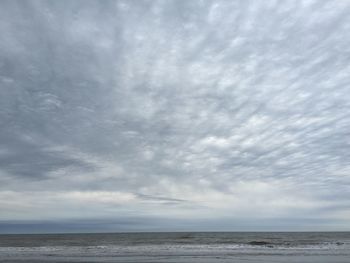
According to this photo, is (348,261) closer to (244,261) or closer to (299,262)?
(299,262)

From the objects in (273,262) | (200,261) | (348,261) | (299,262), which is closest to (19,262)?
(200,261)

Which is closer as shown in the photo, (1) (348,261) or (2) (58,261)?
(1) (348,261)

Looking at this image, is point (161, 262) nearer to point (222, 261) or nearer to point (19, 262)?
point (222, 261)

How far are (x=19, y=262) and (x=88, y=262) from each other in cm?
597

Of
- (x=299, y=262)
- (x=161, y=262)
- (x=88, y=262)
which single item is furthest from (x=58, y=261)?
(x=299, y=262)

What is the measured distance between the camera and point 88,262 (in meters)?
31.0

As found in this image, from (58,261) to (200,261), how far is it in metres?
12.7

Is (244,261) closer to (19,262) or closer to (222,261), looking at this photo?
(222,261)

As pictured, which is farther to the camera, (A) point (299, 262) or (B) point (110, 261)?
(B) point (110, 261)

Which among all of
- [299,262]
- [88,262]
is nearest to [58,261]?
[88,262]

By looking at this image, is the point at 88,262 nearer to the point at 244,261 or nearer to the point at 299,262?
the point at 244,261

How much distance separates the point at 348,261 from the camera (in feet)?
95.5

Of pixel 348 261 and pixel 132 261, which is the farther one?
pixel 132 261

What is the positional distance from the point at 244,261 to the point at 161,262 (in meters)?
7.04
